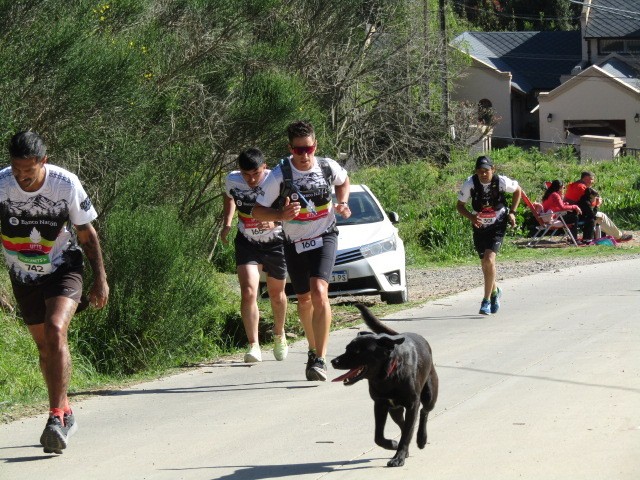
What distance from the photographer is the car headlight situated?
13.4 m

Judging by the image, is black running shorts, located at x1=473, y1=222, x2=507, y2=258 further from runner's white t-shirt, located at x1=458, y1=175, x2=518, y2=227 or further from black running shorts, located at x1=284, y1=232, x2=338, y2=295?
black running shorts, located at x1=284, y1=232, x2=338, y2=295

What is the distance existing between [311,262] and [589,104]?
142ft

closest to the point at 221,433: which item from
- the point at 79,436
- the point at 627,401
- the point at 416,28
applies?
the point at 79,436

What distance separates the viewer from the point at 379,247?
1360 cm

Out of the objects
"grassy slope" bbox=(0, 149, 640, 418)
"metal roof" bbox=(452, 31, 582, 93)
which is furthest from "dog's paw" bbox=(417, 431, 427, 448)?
"metal roof" bbox=(452, 31, 582, 93)

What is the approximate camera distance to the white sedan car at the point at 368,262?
1322 centimetres

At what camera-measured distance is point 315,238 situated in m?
8.55

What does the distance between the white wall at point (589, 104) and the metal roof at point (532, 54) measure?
610cm

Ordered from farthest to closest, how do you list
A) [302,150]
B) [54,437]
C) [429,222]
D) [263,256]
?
[429,222] < [263,256] < [302,150] < [54,437]

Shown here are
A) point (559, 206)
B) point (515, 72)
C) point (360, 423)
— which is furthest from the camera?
point (515, 72)

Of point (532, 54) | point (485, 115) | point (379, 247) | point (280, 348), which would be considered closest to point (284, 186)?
point (280, 348)

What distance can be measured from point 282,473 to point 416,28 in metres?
23.3

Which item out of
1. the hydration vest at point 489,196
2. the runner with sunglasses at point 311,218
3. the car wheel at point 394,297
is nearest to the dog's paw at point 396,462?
the runner with sunglasses at point 311,218

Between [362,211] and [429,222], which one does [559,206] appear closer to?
[429,222]
